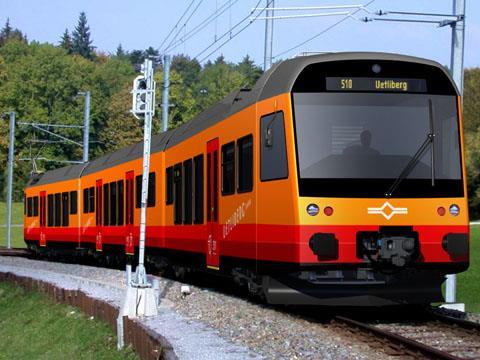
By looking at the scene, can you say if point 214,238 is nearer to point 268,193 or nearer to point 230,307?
point 230,307

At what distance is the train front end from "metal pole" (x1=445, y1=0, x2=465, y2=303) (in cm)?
353

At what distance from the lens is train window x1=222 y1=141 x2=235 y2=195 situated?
621 inches

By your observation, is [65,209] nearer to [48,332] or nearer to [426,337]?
[48,332]

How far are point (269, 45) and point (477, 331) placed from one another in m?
16.4

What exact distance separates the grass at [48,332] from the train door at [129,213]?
2.78 meters

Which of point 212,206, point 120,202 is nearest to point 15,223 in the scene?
point 120,202

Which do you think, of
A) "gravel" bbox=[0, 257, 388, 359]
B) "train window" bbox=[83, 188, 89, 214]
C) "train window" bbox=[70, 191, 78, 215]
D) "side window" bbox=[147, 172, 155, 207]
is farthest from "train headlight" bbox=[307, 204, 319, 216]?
"train window" bbox=[70, 191, 78, 215]

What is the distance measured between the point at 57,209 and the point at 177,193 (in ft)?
58.6

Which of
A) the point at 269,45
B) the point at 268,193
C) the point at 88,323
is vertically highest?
the point at 269,45

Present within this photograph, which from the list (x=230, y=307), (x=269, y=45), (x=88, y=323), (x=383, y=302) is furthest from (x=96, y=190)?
(x=383, y=302)

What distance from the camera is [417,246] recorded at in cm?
1343

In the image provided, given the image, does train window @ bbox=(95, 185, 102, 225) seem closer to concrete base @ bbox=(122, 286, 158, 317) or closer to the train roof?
the train roof

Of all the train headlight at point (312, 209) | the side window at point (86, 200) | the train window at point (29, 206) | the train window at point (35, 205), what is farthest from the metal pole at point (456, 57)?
the train window at point (29, 206)

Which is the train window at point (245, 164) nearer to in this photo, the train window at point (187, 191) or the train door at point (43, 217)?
the train window at point (187, 191)
